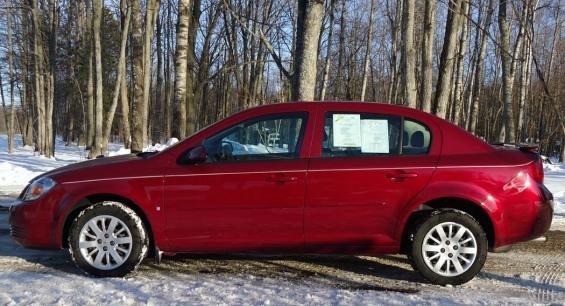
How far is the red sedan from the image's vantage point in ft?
15.1

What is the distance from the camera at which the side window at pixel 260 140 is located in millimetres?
4754

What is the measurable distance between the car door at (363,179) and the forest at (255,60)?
8.80 ft

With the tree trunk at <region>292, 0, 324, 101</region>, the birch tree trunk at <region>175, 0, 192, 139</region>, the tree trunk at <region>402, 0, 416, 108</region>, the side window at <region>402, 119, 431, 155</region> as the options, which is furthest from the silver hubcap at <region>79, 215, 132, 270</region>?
the birch tree trunk at <region>175, 0, 192, 139</region>

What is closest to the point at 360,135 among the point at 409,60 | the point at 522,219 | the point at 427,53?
the point at 522,219

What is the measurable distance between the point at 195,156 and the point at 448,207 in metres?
2.50

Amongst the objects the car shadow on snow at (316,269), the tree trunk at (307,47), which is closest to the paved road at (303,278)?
the car shadow on snow at (316,269)

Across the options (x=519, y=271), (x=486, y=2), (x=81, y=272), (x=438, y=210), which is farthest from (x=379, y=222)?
(x=486, y=2)

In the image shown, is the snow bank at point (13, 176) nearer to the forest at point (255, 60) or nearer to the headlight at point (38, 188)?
the forest at point (255, 60)

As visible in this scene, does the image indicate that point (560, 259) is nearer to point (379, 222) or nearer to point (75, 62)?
point (379, 222)

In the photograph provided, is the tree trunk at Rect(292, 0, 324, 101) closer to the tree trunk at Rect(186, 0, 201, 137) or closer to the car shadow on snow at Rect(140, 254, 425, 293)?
the car shadow on snow at Rect(140, 254, 425, 293)

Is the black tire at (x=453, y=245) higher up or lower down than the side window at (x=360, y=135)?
lower down

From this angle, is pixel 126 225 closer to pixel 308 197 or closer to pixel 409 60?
pixel 308 197

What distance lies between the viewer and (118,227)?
4.75m

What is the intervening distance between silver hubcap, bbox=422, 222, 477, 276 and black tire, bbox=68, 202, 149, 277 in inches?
107
